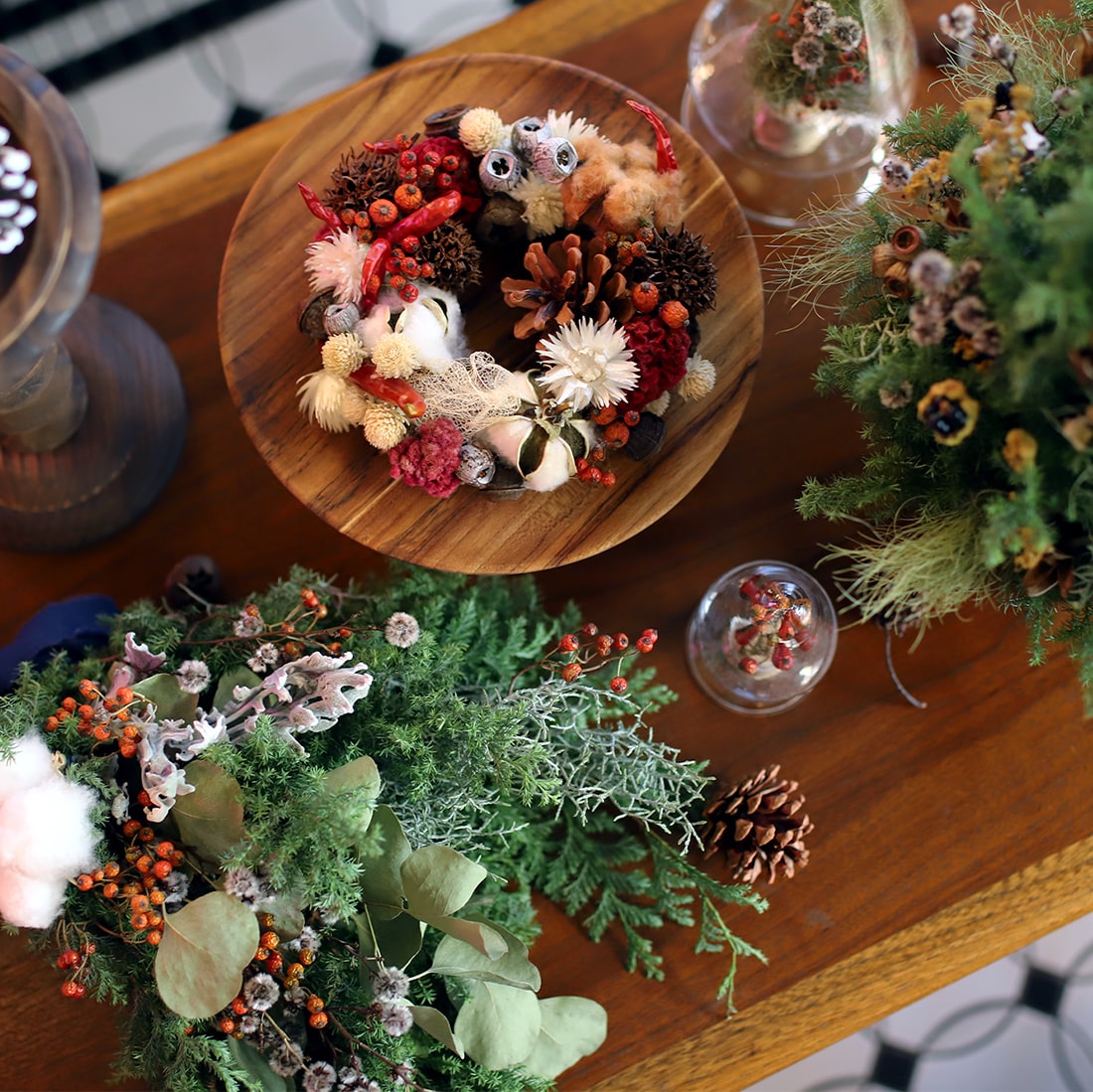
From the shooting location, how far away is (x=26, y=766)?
2.02ft

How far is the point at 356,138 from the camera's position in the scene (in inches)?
29.8

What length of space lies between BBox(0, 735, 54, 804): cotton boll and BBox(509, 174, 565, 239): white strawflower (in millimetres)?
486

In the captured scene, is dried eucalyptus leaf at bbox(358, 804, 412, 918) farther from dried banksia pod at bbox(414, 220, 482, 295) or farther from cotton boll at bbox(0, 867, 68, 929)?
dried banksia pod at bbox(414, 220, 482, 295)

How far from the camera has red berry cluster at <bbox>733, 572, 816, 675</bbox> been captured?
2.44 feet

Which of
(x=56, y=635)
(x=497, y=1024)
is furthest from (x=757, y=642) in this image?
(x=56, y=635)

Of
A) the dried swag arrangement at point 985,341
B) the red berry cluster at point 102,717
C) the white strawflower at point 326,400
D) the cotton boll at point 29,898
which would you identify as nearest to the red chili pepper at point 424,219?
the white strawflower at point 326,400

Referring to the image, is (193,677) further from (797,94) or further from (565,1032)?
(797,94)

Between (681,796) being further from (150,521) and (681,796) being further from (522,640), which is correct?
(150,521)

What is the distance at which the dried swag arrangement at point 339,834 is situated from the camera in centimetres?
61

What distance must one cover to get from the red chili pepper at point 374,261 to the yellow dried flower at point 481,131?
9cm

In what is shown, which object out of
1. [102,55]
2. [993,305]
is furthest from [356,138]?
[102,55]

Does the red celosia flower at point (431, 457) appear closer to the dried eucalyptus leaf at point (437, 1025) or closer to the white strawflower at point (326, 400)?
the white strawflower at point (326, 400)

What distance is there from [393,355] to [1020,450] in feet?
1.27

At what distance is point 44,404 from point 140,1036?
1.60 feet
